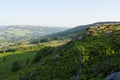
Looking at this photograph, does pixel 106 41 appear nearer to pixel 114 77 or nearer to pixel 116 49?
pixel 116 49

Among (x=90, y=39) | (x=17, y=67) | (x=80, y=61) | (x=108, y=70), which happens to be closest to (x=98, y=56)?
(x=80, y=61)

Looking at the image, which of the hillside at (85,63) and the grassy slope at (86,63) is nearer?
the grassy slope at (86,63)

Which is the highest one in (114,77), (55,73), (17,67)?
(114,77)

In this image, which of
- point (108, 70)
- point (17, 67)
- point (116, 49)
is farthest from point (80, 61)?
point (17, 67)

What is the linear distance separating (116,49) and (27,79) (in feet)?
87.5

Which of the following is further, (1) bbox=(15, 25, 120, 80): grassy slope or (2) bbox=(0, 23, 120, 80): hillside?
(2) bbox=(0, 23, 120, 80): hillside

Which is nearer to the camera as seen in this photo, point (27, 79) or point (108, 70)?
point (108, 70)

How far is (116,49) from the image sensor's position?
62.7m

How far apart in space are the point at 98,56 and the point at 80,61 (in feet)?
15.6

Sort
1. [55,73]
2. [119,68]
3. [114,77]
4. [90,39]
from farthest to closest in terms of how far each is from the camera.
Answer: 1. [90,39]
2. [55,73]
3. [119,68]
4. [114,77]

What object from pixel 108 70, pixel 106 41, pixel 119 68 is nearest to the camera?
pixel 119 68

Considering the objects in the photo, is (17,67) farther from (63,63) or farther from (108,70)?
(108,70)

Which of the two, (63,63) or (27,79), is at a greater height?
(63,63)

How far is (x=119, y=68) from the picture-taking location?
144ft
